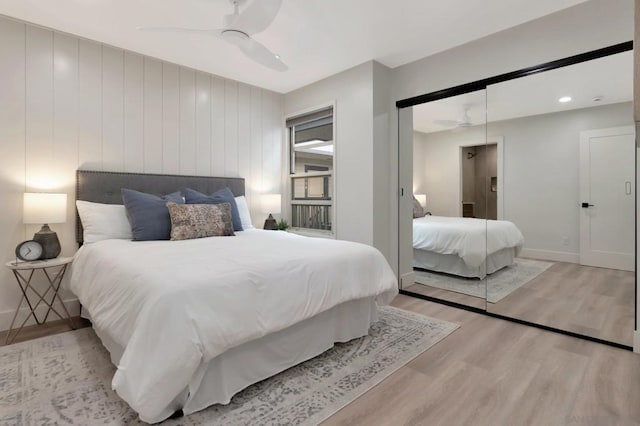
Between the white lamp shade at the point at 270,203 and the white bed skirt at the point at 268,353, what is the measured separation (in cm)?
213

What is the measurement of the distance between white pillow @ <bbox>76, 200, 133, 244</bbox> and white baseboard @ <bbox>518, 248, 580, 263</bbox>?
12.1 feet

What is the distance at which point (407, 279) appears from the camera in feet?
12.5

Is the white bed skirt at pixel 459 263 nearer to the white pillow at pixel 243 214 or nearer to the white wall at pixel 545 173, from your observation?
the white wall at pixel 545 173

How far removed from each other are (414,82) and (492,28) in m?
0.88

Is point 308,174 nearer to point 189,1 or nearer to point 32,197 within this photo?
point 189,1

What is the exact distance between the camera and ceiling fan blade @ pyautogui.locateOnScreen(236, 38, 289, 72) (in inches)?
94.1

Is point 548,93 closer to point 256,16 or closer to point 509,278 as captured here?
point 509,278

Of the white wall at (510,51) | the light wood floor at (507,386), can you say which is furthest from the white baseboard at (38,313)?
the white wall at (510,51)

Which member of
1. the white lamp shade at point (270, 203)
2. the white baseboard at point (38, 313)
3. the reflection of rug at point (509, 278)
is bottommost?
the white baseboard at point (38, 313)

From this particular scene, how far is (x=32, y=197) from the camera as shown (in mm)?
2572

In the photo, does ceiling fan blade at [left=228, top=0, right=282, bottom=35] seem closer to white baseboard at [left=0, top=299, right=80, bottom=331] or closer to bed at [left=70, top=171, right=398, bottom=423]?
bed at [left=70, top=171, right=398, bottom=423]

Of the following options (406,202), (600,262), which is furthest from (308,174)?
(600,262)

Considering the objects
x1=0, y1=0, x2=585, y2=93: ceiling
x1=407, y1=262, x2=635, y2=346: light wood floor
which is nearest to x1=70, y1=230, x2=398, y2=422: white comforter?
x1=407, y1=262, x2=635, y2=346: light wood floor

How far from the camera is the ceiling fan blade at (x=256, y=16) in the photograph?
1978 mm
